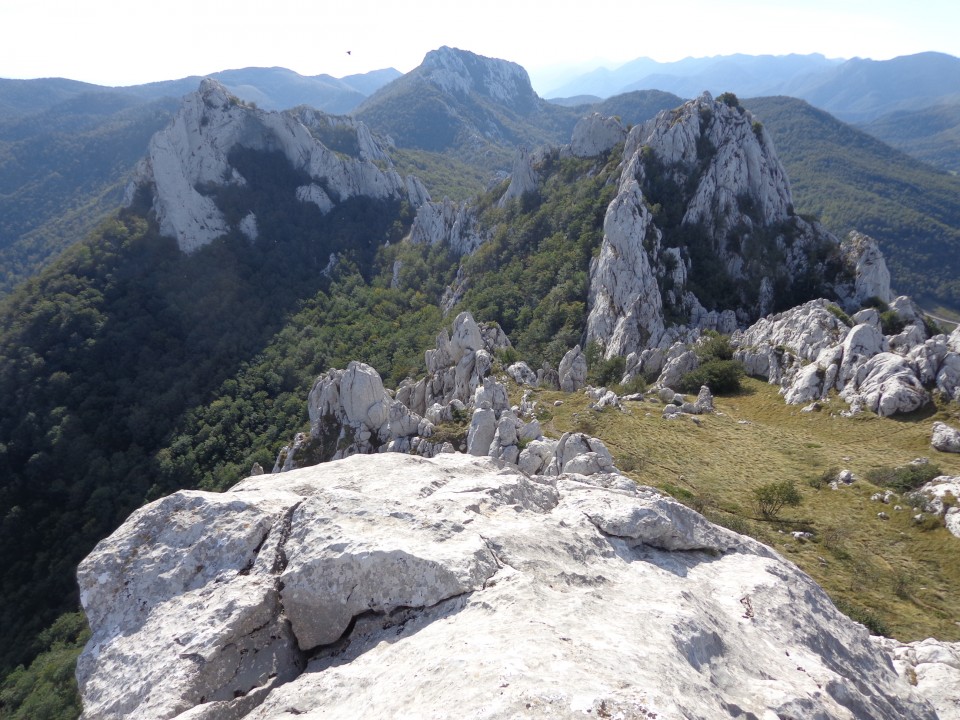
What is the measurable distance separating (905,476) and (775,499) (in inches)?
276

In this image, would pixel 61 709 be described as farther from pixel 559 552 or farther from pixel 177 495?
pixel 559 552

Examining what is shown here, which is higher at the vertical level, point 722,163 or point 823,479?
point 722,163

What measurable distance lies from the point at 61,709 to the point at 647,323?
53993 millimetres

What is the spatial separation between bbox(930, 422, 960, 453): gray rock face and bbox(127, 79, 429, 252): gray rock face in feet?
358

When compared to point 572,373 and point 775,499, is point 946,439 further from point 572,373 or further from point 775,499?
point 572,373

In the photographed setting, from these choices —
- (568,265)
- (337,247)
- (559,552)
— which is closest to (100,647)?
(559,552)

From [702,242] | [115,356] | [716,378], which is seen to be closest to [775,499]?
[716,378]

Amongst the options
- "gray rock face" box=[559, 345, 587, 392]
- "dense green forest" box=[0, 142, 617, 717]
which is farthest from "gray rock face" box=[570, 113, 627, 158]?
"gray rock face" box=[559, 345, 587, 392]

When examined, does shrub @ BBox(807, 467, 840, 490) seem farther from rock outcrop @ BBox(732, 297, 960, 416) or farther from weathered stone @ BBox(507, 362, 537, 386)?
Result: weathered stone @ BBox(507, 362, 537, 386)

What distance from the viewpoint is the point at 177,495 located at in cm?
928

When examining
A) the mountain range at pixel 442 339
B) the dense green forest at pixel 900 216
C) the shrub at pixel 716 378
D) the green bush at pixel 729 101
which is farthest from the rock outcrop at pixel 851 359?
the dense green forest at pixel 900 216

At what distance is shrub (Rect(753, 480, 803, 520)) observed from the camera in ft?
72.2

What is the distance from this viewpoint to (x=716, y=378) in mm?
39281

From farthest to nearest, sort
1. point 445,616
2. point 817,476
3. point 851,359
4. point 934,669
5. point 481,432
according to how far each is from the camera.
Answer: point 851,359, point 481,432, point 817,476, point 934,669, point 445,616
